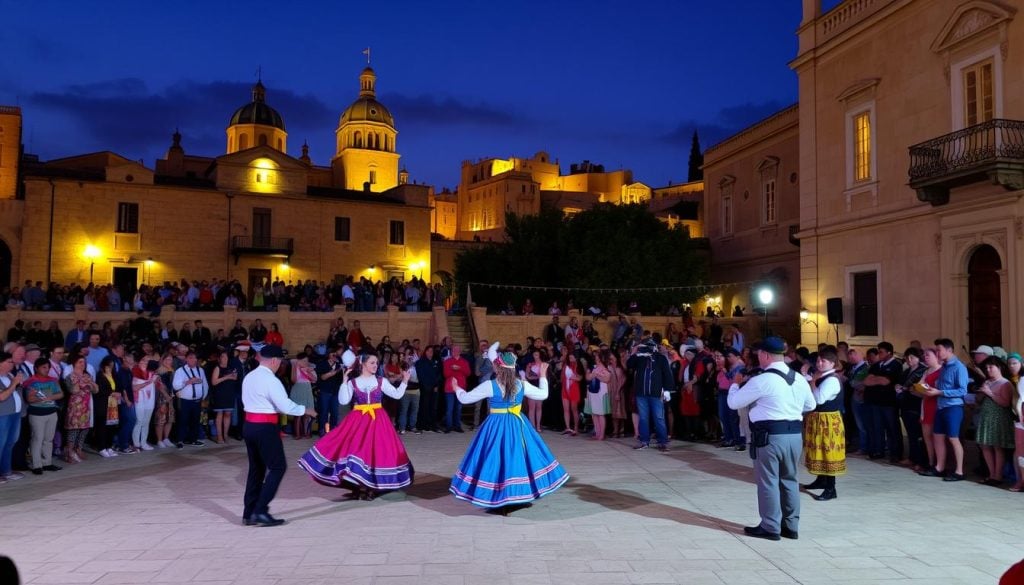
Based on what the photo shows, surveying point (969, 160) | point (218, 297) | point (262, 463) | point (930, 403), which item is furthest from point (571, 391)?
point (218, 297)

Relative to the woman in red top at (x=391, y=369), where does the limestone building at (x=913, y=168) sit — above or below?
above

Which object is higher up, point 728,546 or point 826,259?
point 826,259

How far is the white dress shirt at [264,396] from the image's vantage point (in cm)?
770

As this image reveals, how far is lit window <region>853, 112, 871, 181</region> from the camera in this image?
19.2m

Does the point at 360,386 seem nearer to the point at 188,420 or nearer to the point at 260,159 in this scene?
the point at 188,420

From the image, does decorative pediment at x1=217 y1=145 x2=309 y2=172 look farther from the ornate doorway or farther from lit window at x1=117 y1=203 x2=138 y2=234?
the ornate doorway

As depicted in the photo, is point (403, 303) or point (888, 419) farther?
point (403, 303)

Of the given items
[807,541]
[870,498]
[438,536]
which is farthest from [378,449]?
[870,498]

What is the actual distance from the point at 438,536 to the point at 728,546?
9.10 feet

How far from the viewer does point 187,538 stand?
7.32m

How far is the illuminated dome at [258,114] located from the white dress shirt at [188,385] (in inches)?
1878

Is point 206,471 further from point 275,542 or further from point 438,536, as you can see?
point 438,536

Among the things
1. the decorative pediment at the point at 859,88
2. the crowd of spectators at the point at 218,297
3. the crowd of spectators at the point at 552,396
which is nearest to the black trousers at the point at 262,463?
the crowd of spectators at the point at 552,396

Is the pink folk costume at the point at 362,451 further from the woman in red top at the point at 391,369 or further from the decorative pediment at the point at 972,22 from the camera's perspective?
the decorative pediment at the point at 972,22
